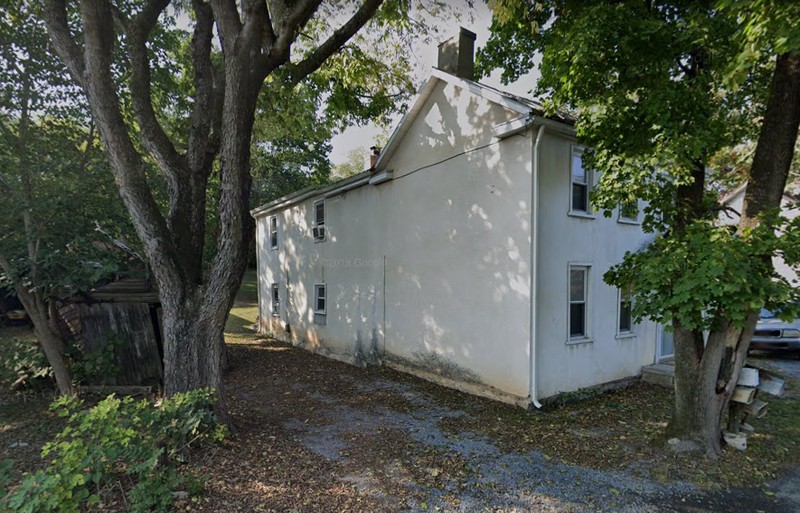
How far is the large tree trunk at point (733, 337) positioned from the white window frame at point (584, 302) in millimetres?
2295

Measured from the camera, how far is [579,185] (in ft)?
25.4

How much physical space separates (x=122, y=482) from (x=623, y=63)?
7.23 m

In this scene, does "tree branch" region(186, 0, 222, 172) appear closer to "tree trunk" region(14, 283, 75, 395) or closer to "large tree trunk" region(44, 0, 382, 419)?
"large tree trunk" region(44, 0, 382, 419)

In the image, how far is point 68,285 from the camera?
6.69 m

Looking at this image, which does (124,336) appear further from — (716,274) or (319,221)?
(716,274)

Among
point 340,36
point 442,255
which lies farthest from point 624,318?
point 340,36

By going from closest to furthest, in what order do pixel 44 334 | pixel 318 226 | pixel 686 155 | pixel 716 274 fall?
pixel 716 274 → pixel 686 155 → pixel 44 334 → pixel 318 226

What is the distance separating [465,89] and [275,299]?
37.7 feet

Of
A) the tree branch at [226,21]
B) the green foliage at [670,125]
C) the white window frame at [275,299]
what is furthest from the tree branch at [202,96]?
the white window frame at [275,299]

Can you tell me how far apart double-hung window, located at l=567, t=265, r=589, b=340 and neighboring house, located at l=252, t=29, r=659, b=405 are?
2 centimetres

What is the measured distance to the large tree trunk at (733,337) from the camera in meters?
4.62

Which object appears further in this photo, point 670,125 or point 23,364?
point 23,364

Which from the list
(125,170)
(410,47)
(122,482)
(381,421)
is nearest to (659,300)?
(381,421)

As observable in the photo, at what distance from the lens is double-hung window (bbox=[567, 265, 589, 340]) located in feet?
25.4
